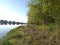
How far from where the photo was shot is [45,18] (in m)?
13.7

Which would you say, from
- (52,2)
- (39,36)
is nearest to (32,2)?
(52,2)

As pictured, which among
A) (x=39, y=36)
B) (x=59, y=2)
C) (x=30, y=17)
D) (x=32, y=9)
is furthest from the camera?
(x=30, y=17)

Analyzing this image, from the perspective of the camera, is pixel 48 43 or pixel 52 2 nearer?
pixel 48 43

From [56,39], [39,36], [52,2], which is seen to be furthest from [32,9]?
[56,39]

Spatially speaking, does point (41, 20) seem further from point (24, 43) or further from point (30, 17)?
point (24, 43)

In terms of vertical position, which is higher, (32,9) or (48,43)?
(32,9)

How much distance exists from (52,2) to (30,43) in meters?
2.96

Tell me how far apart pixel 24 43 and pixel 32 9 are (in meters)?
4.99

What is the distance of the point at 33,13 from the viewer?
13.6 metres

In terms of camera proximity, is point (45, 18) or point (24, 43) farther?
point (45, 18)

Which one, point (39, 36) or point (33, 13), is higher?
point (33, 13)

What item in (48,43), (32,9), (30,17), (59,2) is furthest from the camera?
(30,17)

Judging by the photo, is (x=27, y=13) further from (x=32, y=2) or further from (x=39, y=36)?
(x=39, y=36)

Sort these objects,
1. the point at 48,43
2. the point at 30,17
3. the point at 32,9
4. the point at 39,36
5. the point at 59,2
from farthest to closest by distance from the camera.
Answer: the point at 30,17
the point at 32,9
the point at 59,2
the point at 39,36
the point at 48,43
